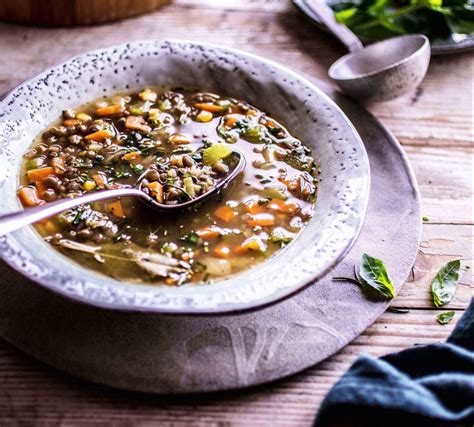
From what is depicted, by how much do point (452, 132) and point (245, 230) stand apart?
5.04 ft

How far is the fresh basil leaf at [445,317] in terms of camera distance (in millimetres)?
2607

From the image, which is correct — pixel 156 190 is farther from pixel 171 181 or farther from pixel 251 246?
pixel 251 246

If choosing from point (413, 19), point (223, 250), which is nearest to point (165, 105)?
point (223, 250)

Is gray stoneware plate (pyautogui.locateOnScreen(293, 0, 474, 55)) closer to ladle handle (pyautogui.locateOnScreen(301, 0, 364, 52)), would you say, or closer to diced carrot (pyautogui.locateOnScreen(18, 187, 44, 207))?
ladle handle (pyautogui.locateOnScreen(301, 0, 364, 52))

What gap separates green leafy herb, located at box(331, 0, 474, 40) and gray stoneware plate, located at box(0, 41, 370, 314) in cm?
94

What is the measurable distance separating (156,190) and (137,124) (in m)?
0.47

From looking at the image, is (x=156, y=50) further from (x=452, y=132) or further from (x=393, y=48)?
(x=452, y=132)

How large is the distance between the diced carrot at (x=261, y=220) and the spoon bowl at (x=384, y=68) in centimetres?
110

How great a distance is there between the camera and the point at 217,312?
2123 millimetres

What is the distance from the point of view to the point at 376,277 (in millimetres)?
2639

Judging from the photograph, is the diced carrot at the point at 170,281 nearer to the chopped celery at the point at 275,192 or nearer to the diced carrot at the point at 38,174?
the chopped celery at the point at 275,192

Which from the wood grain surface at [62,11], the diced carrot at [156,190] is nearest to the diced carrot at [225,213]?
the diced carrot at [156,190]

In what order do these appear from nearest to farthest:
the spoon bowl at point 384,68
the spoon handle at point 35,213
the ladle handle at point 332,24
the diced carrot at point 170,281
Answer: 1. the spoon handle at point 35,213
2. the diced carrot at point 170,281
3. the spoon bowl at point 384,68
4. the ladle handle at point 332,24

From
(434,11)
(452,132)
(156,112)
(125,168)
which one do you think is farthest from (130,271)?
(434,11)
